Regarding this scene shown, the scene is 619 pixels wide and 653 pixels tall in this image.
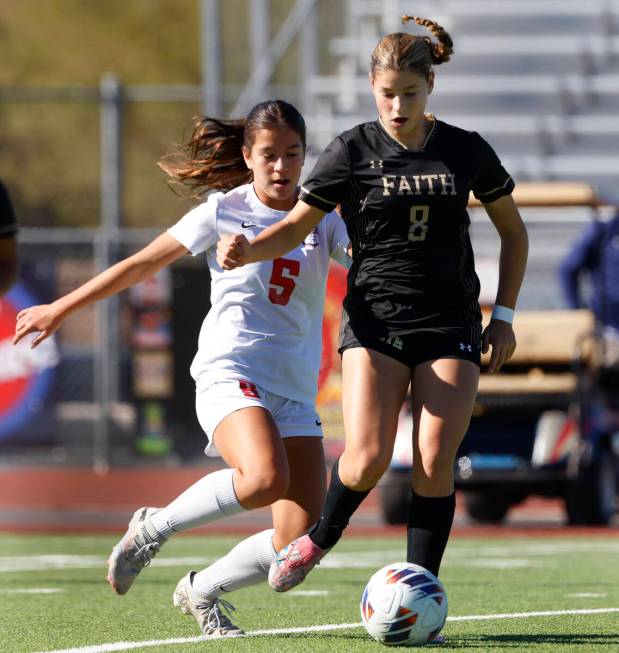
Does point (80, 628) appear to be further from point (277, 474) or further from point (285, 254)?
point (285, 254)

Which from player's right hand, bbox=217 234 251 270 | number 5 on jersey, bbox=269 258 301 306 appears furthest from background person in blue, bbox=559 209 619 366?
player's right hand, bbox=217 234 251 270

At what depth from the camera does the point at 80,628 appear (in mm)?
6246

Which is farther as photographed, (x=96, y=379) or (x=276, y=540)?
(x=96, y=379)

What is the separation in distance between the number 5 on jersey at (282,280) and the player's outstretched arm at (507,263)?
74 centimetres

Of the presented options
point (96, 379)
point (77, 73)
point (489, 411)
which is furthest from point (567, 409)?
point (77, 73)

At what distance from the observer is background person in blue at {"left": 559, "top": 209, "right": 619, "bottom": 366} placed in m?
13.2

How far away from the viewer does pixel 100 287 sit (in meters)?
5.84

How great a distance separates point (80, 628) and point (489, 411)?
6.94m

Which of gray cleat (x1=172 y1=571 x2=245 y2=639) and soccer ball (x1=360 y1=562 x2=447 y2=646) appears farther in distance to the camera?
gray cleat (x1=172 y1=571 x2=245 y2=639)

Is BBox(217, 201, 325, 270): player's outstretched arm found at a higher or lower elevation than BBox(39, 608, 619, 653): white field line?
higher

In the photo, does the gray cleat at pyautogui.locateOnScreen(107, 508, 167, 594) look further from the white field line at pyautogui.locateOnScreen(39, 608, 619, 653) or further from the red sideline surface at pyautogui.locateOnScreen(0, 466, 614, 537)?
the red sideline surface at pyautogui.locateOnScreen(0, 466, 614, 537)

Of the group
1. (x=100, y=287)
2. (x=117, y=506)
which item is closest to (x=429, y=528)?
(x=100, y=287)

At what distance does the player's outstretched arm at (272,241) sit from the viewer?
5527mm

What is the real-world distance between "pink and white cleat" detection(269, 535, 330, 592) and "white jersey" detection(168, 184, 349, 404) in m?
0.58
